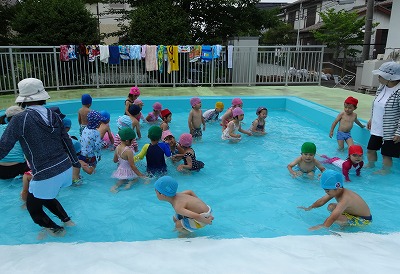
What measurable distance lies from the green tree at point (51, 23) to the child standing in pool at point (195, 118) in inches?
351

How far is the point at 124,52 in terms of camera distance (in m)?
13.0

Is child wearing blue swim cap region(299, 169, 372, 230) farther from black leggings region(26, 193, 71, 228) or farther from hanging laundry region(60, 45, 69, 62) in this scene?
hanging laundry region(60, 45, 69, 62)

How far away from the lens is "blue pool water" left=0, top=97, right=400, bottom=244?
407 cm

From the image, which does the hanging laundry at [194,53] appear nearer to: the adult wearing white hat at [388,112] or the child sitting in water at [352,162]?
the child sitting in water at [352,162]

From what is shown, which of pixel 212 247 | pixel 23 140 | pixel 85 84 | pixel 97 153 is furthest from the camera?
pixel 85 84

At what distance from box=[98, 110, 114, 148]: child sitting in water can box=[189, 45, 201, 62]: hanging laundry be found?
778 centimetres

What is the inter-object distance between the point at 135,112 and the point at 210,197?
8.50 feet

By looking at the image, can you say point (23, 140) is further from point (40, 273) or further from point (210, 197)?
point (210, 197)

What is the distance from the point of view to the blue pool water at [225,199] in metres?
4.07

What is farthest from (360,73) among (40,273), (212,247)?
(40,273)

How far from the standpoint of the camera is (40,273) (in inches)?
107

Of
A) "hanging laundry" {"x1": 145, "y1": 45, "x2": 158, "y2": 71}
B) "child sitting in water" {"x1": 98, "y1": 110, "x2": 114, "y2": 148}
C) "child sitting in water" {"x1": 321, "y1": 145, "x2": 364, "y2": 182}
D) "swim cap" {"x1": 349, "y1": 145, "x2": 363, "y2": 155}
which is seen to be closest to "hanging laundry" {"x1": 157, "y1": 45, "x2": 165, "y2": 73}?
"hanging laundry" {"x1": 145, "y1": 45, "x2": 158, "y2": 71}

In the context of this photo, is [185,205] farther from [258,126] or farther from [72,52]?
[72,52]

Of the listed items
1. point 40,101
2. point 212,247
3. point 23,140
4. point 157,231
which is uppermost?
point 40,101
